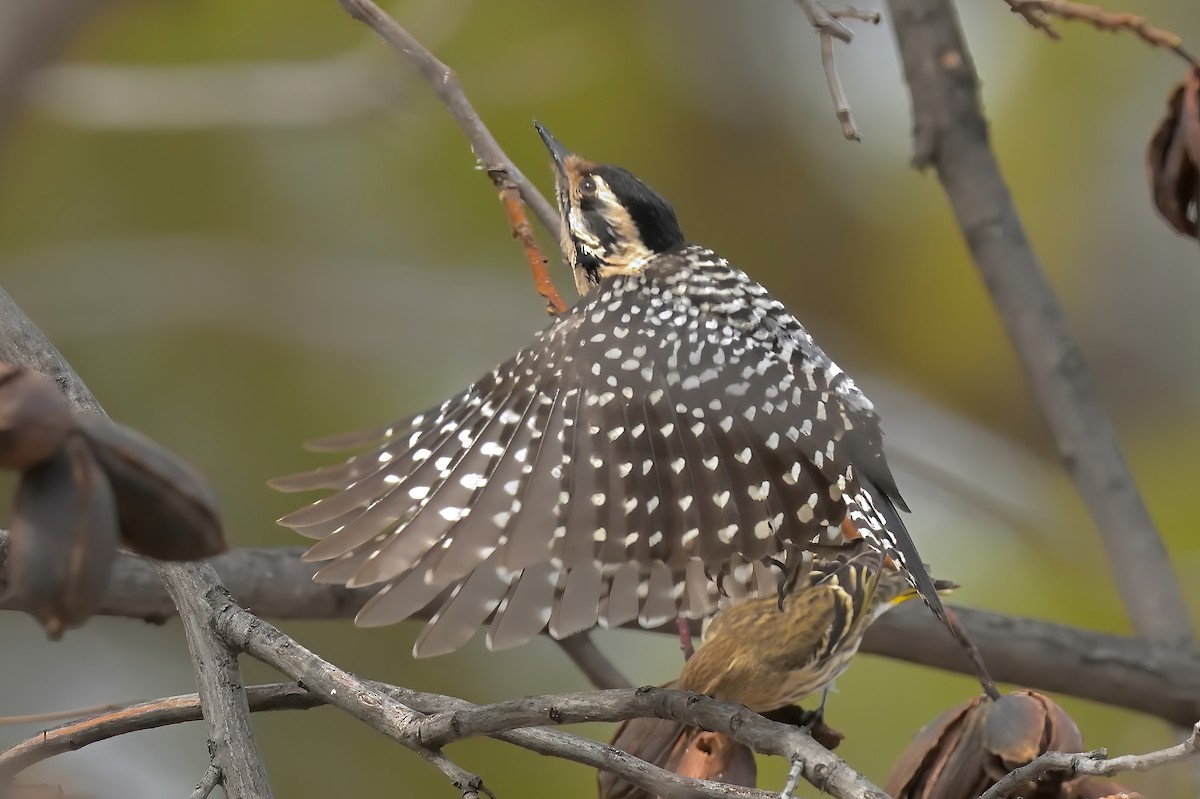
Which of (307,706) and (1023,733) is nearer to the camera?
(307,706)

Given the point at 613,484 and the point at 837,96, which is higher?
the point at 837,96

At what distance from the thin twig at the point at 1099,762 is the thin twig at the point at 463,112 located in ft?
3.40

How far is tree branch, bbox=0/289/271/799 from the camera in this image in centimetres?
129

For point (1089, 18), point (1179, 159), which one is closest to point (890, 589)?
point (1179, 159)

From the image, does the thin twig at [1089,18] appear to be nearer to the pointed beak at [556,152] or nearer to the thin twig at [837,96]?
the thin twig at [837,96]

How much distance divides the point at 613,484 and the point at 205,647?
63 cm

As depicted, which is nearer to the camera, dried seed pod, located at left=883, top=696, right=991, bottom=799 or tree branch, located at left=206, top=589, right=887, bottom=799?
tree branch, located at left=206, top=589, right=887, bottom=799

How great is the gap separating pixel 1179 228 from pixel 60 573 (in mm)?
1739

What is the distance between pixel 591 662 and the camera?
2285 mm

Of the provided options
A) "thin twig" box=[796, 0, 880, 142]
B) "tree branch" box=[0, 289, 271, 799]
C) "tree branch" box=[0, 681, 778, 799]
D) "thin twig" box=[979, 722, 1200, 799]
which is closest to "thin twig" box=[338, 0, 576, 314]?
"thin twig" box=[796, 0, 880, 142]

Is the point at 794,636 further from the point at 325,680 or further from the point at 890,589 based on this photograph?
the point at 325,680

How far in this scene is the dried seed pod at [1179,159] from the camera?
1999 millimetres

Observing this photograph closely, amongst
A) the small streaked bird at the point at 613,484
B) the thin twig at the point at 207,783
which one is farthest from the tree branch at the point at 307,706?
the small streaked bird at the point at 613,484

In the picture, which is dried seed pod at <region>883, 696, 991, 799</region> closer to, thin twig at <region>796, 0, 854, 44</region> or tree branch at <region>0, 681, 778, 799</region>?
tree branch at <region>0, 681, 778, 799</region>
